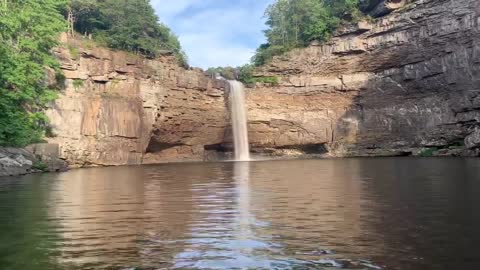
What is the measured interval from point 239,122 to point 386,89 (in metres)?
18.3

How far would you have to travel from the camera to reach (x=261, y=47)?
7262cm

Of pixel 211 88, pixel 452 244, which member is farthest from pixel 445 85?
pixel 452 244

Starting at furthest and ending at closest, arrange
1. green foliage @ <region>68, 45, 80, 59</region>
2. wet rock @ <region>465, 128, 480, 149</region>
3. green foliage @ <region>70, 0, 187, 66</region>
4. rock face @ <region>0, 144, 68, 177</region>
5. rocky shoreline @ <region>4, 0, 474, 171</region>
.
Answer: green foliage @ <region>70, 0, 187, 66</region> < rocky shoreline @ <region>4, 0, 474, 171</region> < green foliage @ <region>68, 45, 80, 59</region> < wet rock @ <region>465, 128, 480, 149</region> < rock face @ <region>0, 144, 68, 177</region>

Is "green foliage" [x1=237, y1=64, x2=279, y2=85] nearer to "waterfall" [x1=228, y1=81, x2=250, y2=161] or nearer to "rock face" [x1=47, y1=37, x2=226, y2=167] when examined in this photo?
"waterfall" [x1=228, y1=81, x2=250, y2=161]

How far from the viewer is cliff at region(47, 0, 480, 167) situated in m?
45.9

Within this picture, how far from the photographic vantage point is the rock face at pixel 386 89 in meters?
48.7

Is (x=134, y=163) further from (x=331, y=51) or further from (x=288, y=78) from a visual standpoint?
(x=331, y=51)

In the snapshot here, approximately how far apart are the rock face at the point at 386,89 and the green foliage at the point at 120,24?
1472 cm

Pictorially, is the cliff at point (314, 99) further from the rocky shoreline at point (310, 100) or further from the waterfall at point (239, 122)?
the waterfall at point (239, 122)

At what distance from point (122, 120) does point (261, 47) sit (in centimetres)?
3211

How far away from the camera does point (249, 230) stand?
9.34 meters

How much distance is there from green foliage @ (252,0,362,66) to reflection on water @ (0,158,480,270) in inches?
1846

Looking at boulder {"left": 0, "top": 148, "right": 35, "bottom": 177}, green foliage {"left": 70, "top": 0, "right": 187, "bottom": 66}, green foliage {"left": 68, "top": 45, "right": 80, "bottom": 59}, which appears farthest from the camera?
green foliage {"left": 70, "top": 0, "right": 187, "bottom": 66}

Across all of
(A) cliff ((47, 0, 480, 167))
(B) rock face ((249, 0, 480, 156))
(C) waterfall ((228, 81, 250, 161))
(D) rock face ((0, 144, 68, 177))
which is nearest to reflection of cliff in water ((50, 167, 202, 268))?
(D) rock face ((0, 144, 68, 177))
